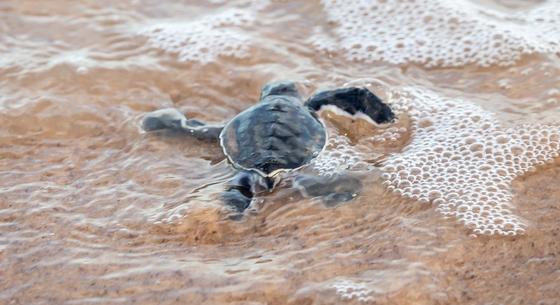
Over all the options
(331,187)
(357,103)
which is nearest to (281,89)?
(357,103)

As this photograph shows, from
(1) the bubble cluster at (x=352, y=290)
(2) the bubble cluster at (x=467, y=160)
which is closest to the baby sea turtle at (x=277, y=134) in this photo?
(2) the bubble cluster at (x=467, y=160)

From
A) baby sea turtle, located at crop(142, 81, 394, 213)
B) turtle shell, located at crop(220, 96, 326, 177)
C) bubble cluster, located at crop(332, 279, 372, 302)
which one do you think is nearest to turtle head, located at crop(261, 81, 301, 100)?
baby sea turtle, located at crop(142, 81, 394, 213)

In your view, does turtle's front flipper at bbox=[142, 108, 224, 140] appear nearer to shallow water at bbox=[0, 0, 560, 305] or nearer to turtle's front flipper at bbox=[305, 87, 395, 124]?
shallow water at bbox=[0, 0, 560, 305]

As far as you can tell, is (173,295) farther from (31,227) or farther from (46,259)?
(31,227)

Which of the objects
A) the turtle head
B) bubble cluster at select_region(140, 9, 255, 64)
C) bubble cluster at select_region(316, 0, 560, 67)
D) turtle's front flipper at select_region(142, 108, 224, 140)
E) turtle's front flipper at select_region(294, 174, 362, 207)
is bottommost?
turtle's front flipper at select_region(142, 108, 224, 140)

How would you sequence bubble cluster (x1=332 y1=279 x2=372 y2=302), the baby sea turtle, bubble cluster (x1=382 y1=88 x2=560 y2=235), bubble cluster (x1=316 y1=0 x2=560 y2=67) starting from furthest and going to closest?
1. bubble cluster (x1=316 y1=0 x2=560 y2=67)
2. the baby sea turtle
3. bubble cluster (x1=382 y1=88 x2=560 y2=235)
4. bubble cluster (x1=332 y1=279 x2=372 y2=302)

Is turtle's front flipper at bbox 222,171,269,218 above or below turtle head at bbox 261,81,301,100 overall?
below

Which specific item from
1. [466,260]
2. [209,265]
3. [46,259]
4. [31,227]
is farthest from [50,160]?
[466,260]
